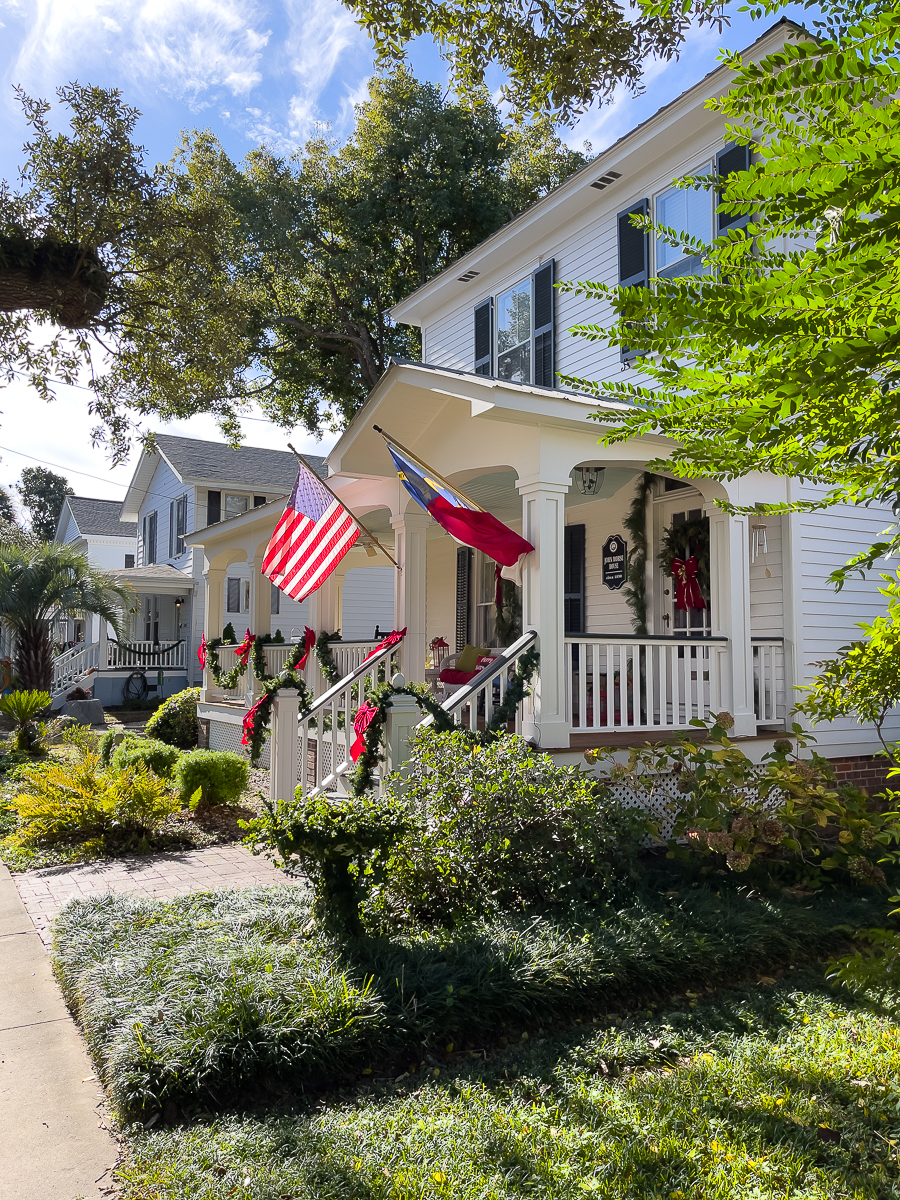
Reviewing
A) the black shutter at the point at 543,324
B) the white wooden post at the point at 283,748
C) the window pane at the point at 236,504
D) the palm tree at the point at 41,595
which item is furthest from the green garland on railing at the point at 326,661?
the window pane at the point at 236,504

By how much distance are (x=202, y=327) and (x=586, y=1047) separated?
374 inches

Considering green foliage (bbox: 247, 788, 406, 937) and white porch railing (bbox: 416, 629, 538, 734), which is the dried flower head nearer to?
white porch railing (bbox: 416, 629, 538, 734)

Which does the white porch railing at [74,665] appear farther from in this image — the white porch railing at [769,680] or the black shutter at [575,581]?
the white porch railing at [769,680]

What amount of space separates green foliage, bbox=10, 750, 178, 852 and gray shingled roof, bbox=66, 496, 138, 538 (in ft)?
91.0

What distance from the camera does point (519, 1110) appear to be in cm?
350

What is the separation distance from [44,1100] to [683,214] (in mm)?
10514

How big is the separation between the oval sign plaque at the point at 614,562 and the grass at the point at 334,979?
6486 mm

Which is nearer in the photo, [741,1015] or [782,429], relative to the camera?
[782,429]

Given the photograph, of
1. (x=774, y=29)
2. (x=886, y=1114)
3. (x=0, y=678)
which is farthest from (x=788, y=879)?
(x=0, y=678)

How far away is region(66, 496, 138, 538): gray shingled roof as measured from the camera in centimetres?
3453

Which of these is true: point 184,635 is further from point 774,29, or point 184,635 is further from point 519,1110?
point 519,1110

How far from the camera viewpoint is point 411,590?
33.9 feet

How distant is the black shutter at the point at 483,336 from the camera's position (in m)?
13.8

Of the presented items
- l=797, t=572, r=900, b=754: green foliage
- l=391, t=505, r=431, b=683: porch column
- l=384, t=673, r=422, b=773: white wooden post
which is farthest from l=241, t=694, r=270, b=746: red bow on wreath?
l=797, t=572, r=900, b=754: green foliage
